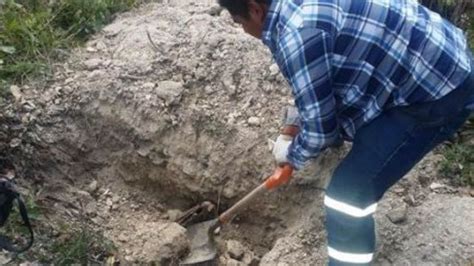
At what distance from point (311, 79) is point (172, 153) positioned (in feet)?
4.55

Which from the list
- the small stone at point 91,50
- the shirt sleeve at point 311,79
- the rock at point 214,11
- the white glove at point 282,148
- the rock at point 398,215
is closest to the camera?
the shirt sleeve at point 311,79

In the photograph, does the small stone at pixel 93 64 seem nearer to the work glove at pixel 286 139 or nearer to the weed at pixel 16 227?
the weed at pixel 16 227

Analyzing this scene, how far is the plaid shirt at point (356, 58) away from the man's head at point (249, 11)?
2 centimetres

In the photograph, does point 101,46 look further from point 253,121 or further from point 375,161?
point 375,161

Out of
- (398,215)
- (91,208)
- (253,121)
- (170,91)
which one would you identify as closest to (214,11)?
(170,91)

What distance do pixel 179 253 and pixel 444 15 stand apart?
2.05 metres

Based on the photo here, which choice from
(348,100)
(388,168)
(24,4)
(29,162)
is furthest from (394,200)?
(24,4)

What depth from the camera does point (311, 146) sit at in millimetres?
2670

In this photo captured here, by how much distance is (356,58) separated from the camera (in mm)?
2504

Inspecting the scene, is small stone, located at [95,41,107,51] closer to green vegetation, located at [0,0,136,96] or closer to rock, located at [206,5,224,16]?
green vegetation, located at [0,0,136,96]

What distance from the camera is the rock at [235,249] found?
355cm

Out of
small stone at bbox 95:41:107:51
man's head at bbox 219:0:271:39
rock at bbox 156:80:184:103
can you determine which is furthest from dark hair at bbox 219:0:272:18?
small stone at bbox 95:41:107:51

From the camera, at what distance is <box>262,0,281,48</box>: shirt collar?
7.86 feet

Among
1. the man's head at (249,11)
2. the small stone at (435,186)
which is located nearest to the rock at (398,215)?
the small stone at (435,186)
